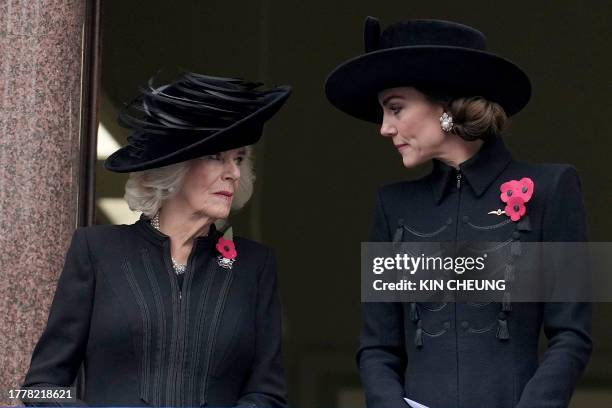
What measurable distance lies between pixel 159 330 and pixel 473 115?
1.30 metres

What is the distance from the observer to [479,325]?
5.08m

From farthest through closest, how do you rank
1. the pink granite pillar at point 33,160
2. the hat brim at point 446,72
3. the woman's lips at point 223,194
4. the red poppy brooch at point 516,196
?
the pink granite pillar at point 33,160 → the woman's lips at point 223,194 → the hat brim at point 446,72 → the red poppy brooch at point 516,196

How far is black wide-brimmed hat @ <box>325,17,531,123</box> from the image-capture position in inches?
205

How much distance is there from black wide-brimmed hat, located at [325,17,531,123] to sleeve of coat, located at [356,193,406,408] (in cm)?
78

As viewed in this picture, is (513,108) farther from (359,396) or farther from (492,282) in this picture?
(359,396)

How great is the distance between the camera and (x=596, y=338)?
9031mm

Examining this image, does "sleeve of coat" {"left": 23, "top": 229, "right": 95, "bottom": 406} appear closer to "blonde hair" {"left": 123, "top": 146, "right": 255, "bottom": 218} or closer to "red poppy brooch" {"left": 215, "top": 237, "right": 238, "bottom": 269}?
"blonde hair" {"left": 123, "top": 146, "right": 255, "bottom": 218}

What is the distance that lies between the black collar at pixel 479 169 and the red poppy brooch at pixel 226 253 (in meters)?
0.74

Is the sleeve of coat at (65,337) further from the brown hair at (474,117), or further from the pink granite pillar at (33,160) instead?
the brown hair at (474,117)

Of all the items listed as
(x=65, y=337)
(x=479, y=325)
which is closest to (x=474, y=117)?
(x=479, y=325)

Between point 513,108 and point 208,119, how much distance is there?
1.10 meters

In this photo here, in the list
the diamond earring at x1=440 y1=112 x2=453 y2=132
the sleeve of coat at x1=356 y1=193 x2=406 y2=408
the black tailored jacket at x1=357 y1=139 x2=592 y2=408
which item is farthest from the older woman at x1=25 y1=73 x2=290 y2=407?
the diamond earring at x1=440 y1=112 x2=453 y2=132

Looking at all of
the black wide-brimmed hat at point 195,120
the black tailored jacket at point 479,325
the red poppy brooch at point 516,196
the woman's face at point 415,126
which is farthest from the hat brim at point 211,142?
the red poppy brooch at point 516,196

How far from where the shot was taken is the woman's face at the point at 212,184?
5309 millimetres
